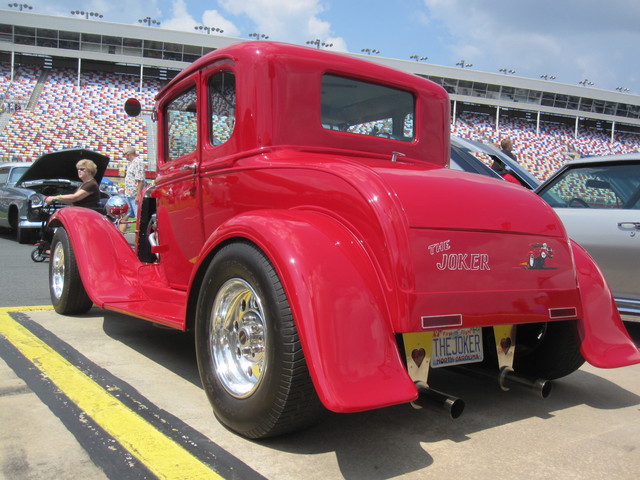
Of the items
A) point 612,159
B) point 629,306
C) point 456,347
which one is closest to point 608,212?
point 612,159

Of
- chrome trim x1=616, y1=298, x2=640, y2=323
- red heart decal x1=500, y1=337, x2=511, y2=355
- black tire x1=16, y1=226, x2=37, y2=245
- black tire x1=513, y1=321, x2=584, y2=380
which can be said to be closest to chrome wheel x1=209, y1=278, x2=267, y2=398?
red heart decal x1=500, y1=337, x2=511, y2=355

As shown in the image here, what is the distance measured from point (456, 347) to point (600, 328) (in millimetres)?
917

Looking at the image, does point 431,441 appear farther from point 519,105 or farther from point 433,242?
point 519,105

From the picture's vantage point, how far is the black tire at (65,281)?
4.56m

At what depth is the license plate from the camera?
2.54 meters

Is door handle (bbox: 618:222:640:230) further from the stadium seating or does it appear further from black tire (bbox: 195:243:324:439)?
the stadium seating

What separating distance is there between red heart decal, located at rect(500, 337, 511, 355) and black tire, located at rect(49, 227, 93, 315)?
3.32 meters

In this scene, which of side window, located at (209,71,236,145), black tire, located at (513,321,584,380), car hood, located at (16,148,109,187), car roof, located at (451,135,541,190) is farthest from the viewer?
car hood, located at (16,148,109,187)

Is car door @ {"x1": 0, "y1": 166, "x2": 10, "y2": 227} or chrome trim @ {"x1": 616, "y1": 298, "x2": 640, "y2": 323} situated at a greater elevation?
car door @ {"x1": 0, "y1": 166, "x2": 10, "y2": 227}

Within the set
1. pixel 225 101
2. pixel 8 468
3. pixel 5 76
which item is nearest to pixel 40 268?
pixel 225 101

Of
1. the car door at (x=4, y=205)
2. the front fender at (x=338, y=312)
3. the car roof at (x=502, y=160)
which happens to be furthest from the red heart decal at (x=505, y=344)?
the car door at (x=4, y=205)

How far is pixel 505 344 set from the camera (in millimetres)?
2859

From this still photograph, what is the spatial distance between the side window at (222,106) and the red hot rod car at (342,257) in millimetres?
13

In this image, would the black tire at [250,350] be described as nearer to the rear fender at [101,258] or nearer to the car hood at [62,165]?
the rear fender at [101,258]
